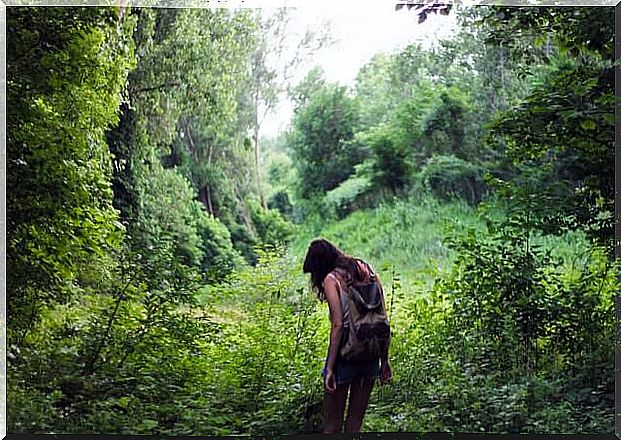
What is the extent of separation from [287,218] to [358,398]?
1321 mm

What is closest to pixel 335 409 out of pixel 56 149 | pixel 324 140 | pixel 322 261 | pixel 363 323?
pixel 363 323

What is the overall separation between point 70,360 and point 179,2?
2.26 metres

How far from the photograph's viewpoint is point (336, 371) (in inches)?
160

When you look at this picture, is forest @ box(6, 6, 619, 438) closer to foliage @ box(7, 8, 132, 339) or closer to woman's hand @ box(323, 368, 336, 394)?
foliage @ box(7, 8, 132, 339)

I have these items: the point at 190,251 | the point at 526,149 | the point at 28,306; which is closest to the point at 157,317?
the point at 190,251

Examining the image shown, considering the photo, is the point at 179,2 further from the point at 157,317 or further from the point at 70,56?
the point at 157,317

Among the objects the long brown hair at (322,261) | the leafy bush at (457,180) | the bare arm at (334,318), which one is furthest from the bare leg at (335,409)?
the leafy bush at (457,180)

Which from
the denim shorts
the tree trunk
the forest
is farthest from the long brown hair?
the tree trunk

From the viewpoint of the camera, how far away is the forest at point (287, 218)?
4605 mm

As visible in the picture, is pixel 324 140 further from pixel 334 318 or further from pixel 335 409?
pixel 335 409

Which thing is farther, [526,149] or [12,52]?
[526,149]

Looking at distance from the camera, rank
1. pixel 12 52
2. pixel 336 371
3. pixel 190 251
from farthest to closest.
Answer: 1. pixel 190 251
2. pixel 12 52
3. pixel 336 371

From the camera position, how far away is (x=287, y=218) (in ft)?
16.5

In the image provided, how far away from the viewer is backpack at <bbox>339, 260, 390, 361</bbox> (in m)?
3.99
